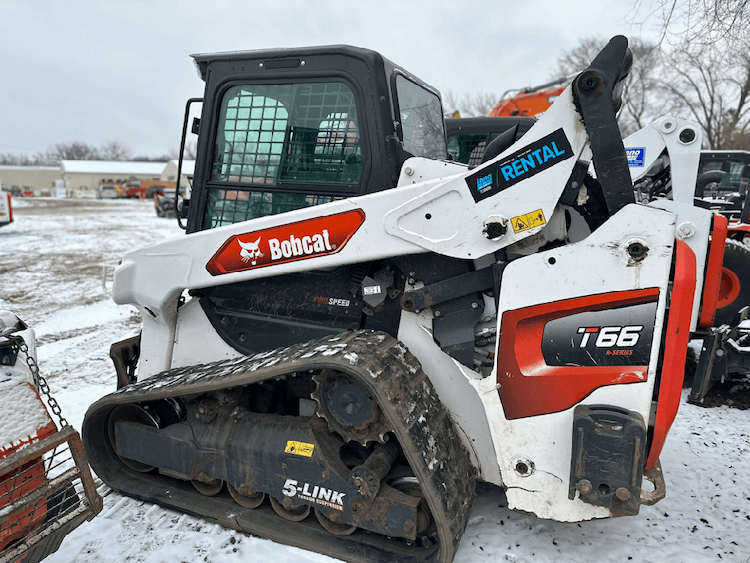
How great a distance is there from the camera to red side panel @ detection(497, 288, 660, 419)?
204 centimetres

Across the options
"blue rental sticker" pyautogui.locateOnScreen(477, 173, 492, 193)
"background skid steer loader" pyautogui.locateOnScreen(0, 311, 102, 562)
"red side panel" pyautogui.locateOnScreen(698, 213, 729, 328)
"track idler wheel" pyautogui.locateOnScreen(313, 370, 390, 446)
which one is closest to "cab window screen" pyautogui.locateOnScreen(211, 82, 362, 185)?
"blue rental sticker" pyautogui.locateOnScreen(477, 173, 492, 193)

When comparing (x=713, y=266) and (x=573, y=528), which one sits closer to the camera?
(x=573, y=528)

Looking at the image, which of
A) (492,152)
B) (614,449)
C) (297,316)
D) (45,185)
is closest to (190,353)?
(297,316)

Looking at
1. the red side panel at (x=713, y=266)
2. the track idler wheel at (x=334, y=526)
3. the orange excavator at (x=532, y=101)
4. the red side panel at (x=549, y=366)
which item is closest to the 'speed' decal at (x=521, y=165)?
the red side panel at (x=549, y=366)

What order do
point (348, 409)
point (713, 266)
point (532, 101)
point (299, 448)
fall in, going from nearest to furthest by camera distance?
point (348, 409) < point (299, 448) < point (713, 266) < point (532, 101)

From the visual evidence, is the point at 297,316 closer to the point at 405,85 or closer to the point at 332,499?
the point at 332,499

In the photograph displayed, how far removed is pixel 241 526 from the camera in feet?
8.63

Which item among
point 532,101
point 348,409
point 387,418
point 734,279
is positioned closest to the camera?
point 387,418

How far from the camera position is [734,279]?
16.0 ft

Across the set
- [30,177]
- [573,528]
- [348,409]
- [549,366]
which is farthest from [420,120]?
[30,177]

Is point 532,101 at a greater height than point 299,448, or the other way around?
point 532,101

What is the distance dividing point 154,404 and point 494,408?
6.39ft

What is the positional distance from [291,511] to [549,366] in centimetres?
156

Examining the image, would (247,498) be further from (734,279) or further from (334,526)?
(734,279)
